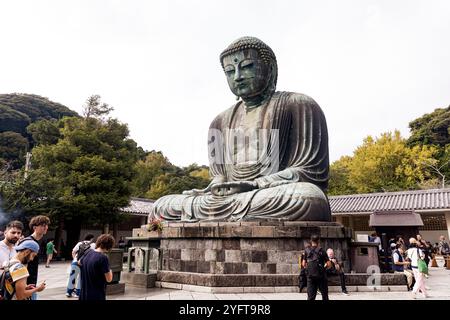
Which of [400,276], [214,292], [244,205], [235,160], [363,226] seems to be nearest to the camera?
[214,292]

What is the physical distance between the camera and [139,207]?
22875mm

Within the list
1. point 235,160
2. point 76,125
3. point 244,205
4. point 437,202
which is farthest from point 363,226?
point 76,125

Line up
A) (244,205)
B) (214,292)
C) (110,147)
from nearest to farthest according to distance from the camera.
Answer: (214,292), (244,205), (110,147)

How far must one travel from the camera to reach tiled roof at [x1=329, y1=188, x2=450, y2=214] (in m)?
18.0

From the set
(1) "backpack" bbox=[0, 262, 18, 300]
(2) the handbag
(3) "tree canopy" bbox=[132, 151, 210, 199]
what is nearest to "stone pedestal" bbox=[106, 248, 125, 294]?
(1) "backpack" bbox=[0, 262, 18, 300]

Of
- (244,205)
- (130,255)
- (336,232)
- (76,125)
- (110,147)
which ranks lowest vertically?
(130,255)

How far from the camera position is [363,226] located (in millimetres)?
21125

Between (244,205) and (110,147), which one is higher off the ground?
(110,147)

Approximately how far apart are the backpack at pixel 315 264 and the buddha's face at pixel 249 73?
559cm

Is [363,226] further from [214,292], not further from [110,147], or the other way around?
[214,292]

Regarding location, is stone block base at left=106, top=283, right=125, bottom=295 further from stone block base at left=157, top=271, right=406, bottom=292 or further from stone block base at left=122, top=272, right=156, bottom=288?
stone block base at left=157, top=271, right=406, bottom=292

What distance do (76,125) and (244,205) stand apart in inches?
544

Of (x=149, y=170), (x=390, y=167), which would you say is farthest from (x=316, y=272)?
(x=149, y=170)

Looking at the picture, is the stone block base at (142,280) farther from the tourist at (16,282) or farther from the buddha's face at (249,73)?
the buddha's face at (249,73)
